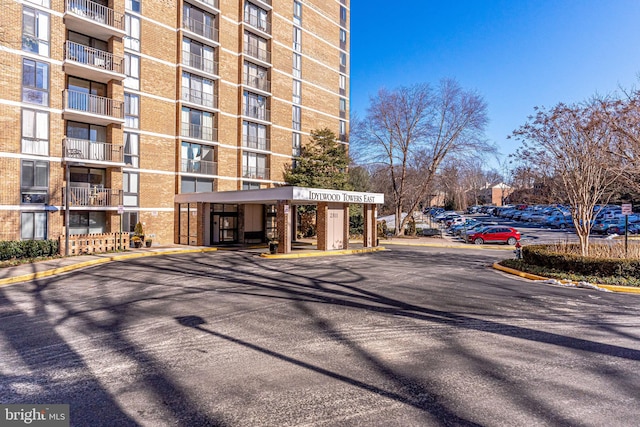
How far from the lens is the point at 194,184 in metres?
27.8

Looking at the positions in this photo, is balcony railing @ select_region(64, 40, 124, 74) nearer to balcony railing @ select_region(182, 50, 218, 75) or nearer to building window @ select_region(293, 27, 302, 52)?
balcony railing @ select_region(182, 50, 218, 75)

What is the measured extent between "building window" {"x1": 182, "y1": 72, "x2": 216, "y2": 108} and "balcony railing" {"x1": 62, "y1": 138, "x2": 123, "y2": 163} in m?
6.47

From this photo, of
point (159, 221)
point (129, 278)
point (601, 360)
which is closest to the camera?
point (601, 360)

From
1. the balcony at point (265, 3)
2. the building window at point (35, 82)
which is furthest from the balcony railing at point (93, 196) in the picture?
the balcony at point (265, 3)

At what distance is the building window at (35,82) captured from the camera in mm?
19438

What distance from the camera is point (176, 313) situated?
840 cm

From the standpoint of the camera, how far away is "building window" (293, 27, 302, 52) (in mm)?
36000

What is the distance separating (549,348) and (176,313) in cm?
711

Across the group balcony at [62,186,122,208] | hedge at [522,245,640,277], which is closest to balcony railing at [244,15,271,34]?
balcony at [62,186,122,208]

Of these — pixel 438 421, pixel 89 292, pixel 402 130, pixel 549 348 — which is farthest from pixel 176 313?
pixel 402 130

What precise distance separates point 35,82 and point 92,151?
422 centimetres

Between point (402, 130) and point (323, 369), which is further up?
point (402, 130)

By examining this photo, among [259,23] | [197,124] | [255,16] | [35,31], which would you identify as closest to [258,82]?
[259,23]

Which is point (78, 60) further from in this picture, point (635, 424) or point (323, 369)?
point (635, 424)
